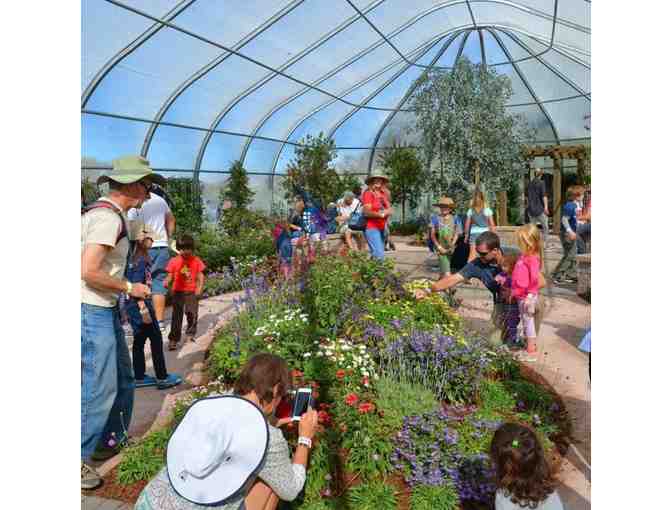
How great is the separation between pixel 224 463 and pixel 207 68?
8.04 meters

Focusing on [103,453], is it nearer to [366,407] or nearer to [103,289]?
[103,289]

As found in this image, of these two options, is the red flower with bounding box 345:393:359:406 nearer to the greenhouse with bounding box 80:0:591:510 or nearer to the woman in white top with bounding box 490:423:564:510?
the greenhouse with bounding box 80:0:591:510

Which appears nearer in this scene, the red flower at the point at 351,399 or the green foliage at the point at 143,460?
the green foliage at the point at 143,460

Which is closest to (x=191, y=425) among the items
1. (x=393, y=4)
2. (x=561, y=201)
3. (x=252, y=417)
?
(x=252, y=417)

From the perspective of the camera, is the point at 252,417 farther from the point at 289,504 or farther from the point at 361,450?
the point at 361,450

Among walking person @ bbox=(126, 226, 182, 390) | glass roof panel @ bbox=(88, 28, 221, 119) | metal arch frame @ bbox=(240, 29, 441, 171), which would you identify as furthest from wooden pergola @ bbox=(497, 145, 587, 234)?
walking person @ bbox=(126, 226, 182, 390)

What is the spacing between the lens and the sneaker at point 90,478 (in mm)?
2468

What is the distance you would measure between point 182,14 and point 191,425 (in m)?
6.56

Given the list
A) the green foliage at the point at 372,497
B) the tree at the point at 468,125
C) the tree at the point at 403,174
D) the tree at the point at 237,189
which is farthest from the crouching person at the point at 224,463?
the tree at the point at 403,174

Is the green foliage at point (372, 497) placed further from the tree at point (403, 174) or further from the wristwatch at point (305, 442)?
the tree at point (403, 174)

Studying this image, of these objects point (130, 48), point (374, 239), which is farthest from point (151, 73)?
point (374, 239)

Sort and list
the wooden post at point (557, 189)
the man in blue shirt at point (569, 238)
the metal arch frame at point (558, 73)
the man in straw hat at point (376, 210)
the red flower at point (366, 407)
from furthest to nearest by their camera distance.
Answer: the metal arch frame at point (558, 73) < the wooden post at point (557, 189) < the man in blue shirt at point (569, 238) < the man in straw hat at point (376, 210) < the red flower at point (366, 407)

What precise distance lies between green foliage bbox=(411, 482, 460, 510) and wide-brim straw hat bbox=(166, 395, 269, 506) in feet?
2.77

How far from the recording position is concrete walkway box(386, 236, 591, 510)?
2.48m
